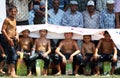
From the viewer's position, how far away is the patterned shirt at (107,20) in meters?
12.8

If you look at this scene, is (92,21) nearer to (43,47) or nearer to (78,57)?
(78,57)

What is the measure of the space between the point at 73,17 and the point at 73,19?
0.19 ft

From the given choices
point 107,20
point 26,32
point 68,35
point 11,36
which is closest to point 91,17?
point 107,20

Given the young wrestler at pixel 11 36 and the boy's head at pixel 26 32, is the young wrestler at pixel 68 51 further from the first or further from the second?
the young wrestler at pixel 11 36

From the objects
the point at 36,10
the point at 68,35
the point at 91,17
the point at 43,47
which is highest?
the point at 36,10

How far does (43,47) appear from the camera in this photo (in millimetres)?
12414

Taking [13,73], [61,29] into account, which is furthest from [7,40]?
[61,29]

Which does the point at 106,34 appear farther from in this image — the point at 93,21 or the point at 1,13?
the point at 1,13

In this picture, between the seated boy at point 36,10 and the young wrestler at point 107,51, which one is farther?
the seated boy at point 36,10

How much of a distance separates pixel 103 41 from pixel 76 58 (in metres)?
0.95

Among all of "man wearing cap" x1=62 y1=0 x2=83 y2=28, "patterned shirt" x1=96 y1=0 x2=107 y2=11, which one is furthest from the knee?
"patterned shirt" x1=96 y1=0 x2=107 y2=11

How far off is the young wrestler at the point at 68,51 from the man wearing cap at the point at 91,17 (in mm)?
724

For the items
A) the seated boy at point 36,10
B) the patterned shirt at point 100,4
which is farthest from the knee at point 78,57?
the patterned shirt at point 100,4

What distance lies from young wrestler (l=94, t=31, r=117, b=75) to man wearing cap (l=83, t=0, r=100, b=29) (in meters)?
0.56
